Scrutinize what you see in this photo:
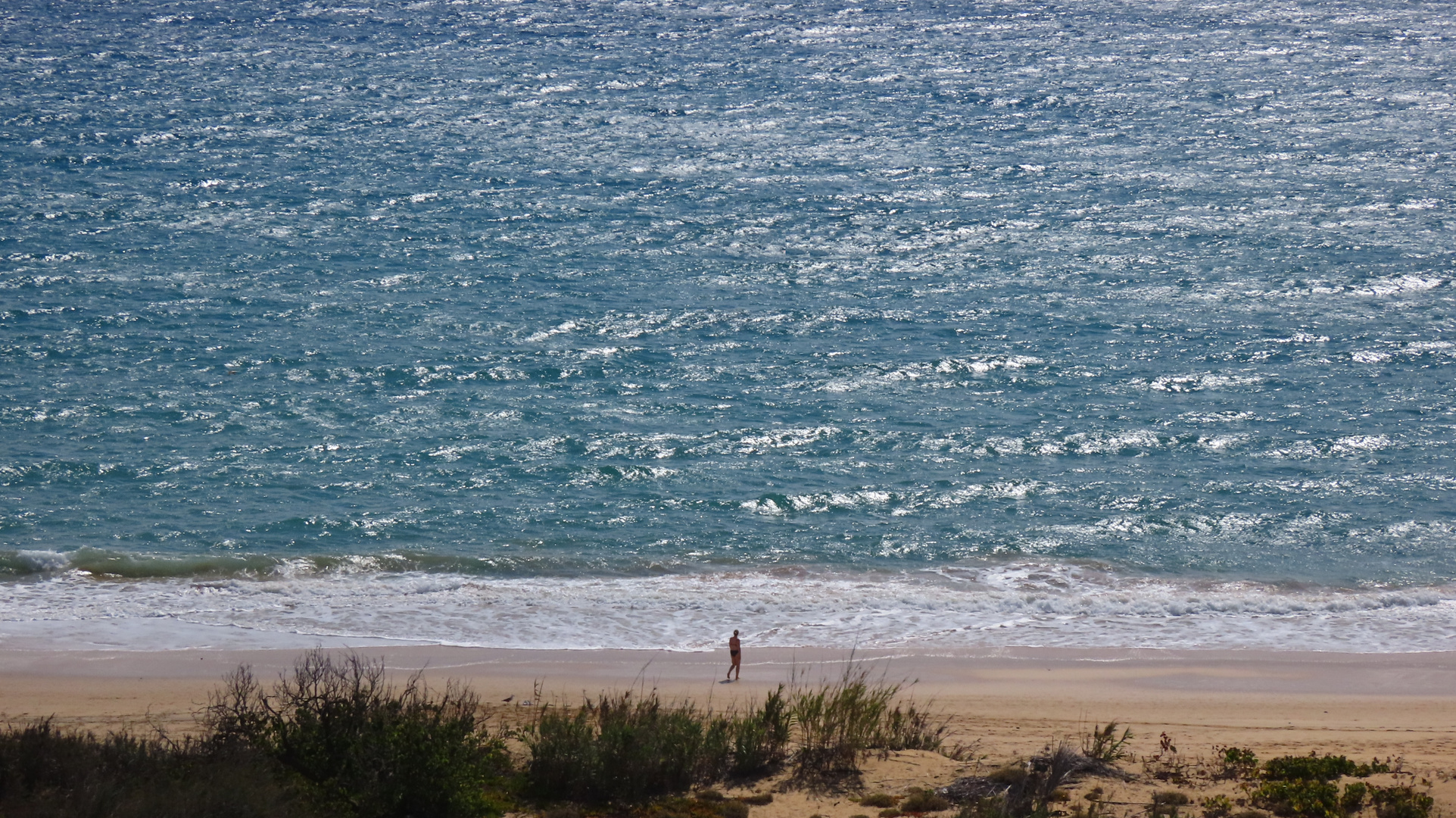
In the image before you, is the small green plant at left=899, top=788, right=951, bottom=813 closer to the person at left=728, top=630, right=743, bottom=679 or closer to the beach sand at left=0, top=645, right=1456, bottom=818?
the beach sand at left=0, top=645, right=1456, bottom=818

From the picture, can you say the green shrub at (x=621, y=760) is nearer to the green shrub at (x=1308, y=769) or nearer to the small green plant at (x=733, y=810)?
the small green plant at (x=733, y=810)

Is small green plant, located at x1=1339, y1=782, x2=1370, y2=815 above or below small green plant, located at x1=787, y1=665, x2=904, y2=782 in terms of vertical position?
below

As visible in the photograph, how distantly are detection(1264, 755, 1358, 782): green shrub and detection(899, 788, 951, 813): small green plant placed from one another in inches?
130

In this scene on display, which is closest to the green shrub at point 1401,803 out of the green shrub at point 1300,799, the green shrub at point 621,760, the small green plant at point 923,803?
the green shrub at point 1300,799

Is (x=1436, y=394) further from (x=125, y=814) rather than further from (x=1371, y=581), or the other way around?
(x=125, y=814)

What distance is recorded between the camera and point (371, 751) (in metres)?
10.8

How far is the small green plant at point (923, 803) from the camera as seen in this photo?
11.3 metres

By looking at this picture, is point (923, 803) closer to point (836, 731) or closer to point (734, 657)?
point (836, 731)

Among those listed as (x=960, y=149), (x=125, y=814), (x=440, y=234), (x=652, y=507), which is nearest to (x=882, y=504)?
(x=652, y=507)

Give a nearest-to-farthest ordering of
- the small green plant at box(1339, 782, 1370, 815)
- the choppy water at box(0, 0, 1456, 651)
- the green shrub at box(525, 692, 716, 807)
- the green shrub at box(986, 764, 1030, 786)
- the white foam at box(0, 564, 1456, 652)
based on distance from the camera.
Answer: the small green plant at box(1339, 782, 1370, 815) < the green shrub at box(525, 692, 716, 807) < the green shrub at box(986, 764, 1030, 786) < the white foam at box(0, 564, 1456, 652) < the choppy water at box(0, 0, 1456, 651)

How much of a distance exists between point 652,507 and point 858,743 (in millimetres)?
10553

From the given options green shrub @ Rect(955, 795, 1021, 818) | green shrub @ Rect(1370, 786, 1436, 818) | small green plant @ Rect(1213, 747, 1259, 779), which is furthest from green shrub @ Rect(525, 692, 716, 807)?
green shrub @ Rect(1370, 786, 1436, 818)

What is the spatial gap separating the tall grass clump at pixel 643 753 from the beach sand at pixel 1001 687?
1.58 meters

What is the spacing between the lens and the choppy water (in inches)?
809
